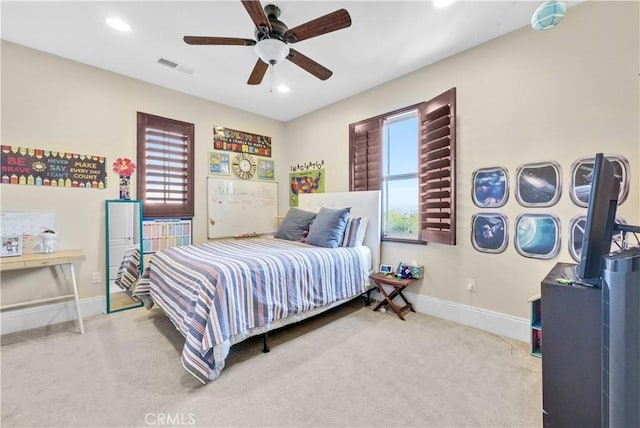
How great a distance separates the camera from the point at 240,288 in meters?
1.91

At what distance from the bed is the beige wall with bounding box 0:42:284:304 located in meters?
0.93

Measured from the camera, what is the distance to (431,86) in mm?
2902

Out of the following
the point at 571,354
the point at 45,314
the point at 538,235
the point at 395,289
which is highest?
the point at 538,235

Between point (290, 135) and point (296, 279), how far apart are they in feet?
9.96

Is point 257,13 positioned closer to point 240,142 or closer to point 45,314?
point 240,142

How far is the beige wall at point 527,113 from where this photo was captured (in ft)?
6.29

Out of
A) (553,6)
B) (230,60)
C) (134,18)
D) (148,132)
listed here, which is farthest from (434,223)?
(148,132)

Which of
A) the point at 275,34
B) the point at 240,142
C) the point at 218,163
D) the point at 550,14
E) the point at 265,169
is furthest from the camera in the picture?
the point at 265,169

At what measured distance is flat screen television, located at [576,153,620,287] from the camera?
990 mm

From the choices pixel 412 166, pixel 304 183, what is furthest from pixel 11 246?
pixel 412 166

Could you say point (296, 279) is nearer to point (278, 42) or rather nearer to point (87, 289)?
point (278, 42)

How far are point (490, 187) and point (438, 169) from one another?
477 mm

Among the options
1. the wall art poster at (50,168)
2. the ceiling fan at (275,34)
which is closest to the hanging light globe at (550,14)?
the ceiling fan at (275,34)

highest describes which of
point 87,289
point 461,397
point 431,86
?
point 431,86
